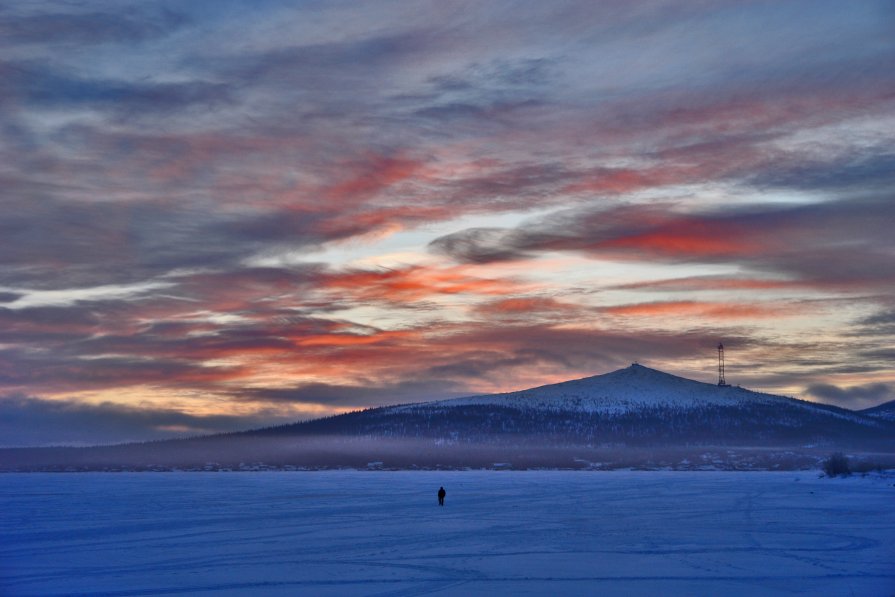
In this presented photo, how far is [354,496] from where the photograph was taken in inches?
2215

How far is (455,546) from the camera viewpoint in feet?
96.6

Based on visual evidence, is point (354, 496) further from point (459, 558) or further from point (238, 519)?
point (459, 558)

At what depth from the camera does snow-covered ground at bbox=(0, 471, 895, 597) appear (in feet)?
73.7

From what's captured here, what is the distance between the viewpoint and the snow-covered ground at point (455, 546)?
73.7 ft

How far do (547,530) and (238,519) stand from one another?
13.1m

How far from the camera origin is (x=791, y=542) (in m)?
30.5

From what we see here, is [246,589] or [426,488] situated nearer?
[246,589]

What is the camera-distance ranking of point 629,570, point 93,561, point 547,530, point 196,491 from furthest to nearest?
point 196,491
point 547,530
point 93,561
point 629,570

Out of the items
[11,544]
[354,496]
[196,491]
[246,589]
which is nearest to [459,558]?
[246,589]

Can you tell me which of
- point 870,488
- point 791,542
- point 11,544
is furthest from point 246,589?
point 870,488

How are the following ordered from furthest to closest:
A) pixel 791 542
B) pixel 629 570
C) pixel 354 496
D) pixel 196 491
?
pixel 196 491
pixel 354 496
pixel 791 542
pixel 629 570

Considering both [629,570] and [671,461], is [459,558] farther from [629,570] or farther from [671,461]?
[671,461]

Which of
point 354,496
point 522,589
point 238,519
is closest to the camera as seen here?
point 522,589

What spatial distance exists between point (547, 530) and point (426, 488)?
3382cm
